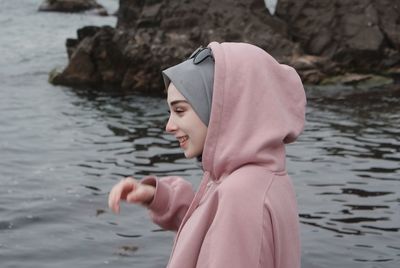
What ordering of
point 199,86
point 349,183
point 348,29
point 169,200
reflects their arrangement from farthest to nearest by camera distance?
point 348,29 < point 349,183 < point 169,200 < point 199,86

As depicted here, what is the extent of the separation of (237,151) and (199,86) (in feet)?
1.06

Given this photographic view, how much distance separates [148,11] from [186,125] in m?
17.2

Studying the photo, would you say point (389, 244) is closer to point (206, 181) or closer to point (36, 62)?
point (206, 181)

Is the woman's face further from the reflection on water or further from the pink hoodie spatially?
the reflection on water

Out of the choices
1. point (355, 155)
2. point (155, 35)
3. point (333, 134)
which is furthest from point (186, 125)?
point (155, 35)

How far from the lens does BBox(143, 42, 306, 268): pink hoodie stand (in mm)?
2969

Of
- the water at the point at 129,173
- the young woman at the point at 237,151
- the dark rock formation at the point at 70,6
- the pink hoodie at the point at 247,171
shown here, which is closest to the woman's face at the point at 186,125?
the young woman at the point at 237,151

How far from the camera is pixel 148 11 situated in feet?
66.4

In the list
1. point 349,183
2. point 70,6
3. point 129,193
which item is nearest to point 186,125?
point 129,193

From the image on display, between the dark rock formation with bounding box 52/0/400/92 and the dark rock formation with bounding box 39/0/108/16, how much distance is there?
16.8 metres

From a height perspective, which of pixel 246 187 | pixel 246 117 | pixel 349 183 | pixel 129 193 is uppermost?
pixel 246 117

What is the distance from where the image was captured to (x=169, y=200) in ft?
12.0

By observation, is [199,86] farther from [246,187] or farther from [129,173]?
[129,173]

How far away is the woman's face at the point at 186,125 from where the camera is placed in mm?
3291
